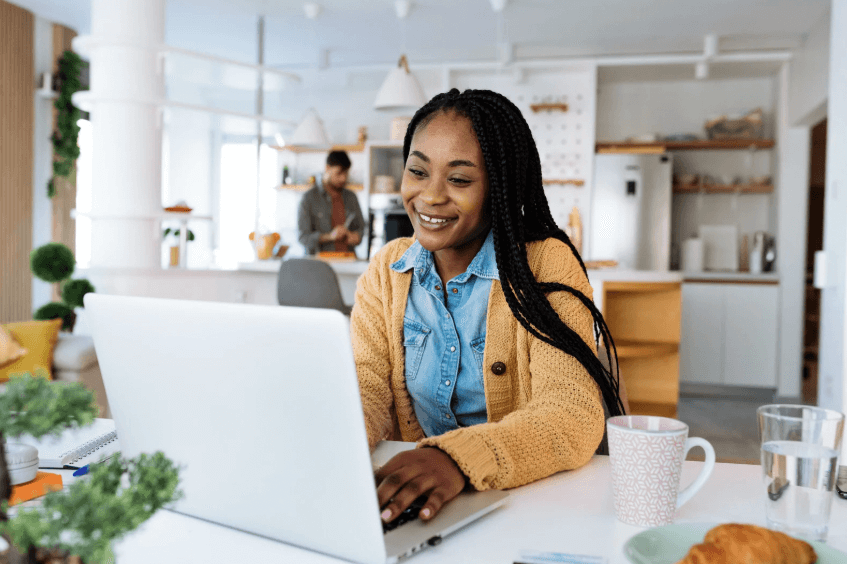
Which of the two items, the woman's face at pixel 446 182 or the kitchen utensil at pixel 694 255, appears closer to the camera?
the woman's face at pixel 446 182

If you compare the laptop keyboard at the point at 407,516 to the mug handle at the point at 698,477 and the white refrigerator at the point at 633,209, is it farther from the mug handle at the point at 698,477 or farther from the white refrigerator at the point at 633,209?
the white refrigerator at the point at 633,209

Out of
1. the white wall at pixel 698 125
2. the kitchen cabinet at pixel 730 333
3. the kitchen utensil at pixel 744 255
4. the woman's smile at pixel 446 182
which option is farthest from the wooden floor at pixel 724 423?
the woman's smile at pixel 446 182

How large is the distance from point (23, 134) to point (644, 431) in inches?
241

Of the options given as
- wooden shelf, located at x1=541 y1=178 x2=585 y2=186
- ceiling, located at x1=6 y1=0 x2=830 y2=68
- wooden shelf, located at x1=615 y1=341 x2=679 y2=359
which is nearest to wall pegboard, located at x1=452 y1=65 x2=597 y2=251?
wooden shelf, located at x1=541 y1=178 x2=585 y2=186

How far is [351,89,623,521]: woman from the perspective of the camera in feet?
3.44

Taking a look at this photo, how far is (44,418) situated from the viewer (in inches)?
14.1

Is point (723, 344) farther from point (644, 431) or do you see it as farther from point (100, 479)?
point (100, 479)

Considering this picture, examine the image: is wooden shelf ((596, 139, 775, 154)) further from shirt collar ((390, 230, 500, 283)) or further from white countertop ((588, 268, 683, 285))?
shirt collar ((390, 230, 500, 283))

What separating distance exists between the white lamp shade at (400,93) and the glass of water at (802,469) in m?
3.69

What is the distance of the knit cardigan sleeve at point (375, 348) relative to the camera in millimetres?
1166

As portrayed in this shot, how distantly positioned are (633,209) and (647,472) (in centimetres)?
535

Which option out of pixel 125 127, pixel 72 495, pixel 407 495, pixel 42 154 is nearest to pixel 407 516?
pixel 407 495

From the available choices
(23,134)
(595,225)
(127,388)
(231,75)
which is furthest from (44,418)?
(23,134)

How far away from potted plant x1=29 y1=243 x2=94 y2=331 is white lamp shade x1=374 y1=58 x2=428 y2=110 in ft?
6.31
